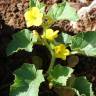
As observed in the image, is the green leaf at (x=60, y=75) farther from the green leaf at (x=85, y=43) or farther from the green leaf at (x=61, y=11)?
the green leaf at (x=61, y=11)

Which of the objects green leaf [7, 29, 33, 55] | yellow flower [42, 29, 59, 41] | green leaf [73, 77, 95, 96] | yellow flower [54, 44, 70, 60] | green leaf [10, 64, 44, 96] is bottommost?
green leaf [73, 77, 95, 96]

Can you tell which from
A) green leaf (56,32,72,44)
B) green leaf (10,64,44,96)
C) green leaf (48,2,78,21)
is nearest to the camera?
green leaf (10,64,44,96)

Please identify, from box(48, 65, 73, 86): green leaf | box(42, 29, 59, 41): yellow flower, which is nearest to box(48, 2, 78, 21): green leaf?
box(42, 29, 59, 41): yellow flower

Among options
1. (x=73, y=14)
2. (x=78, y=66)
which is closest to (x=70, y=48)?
(x=78, y=66)

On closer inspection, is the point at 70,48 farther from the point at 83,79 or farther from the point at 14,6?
the point at 14,6

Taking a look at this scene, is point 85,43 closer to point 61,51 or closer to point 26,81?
point 61,51

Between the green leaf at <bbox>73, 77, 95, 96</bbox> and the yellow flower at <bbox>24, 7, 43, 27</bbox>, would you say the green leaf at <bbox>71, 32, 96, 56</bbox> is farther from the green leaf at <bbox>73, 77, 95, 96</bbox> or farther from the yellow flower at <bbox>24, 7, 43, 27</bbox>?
the yellow flower at <bbox>24, 7, 43, 27</bbox>
